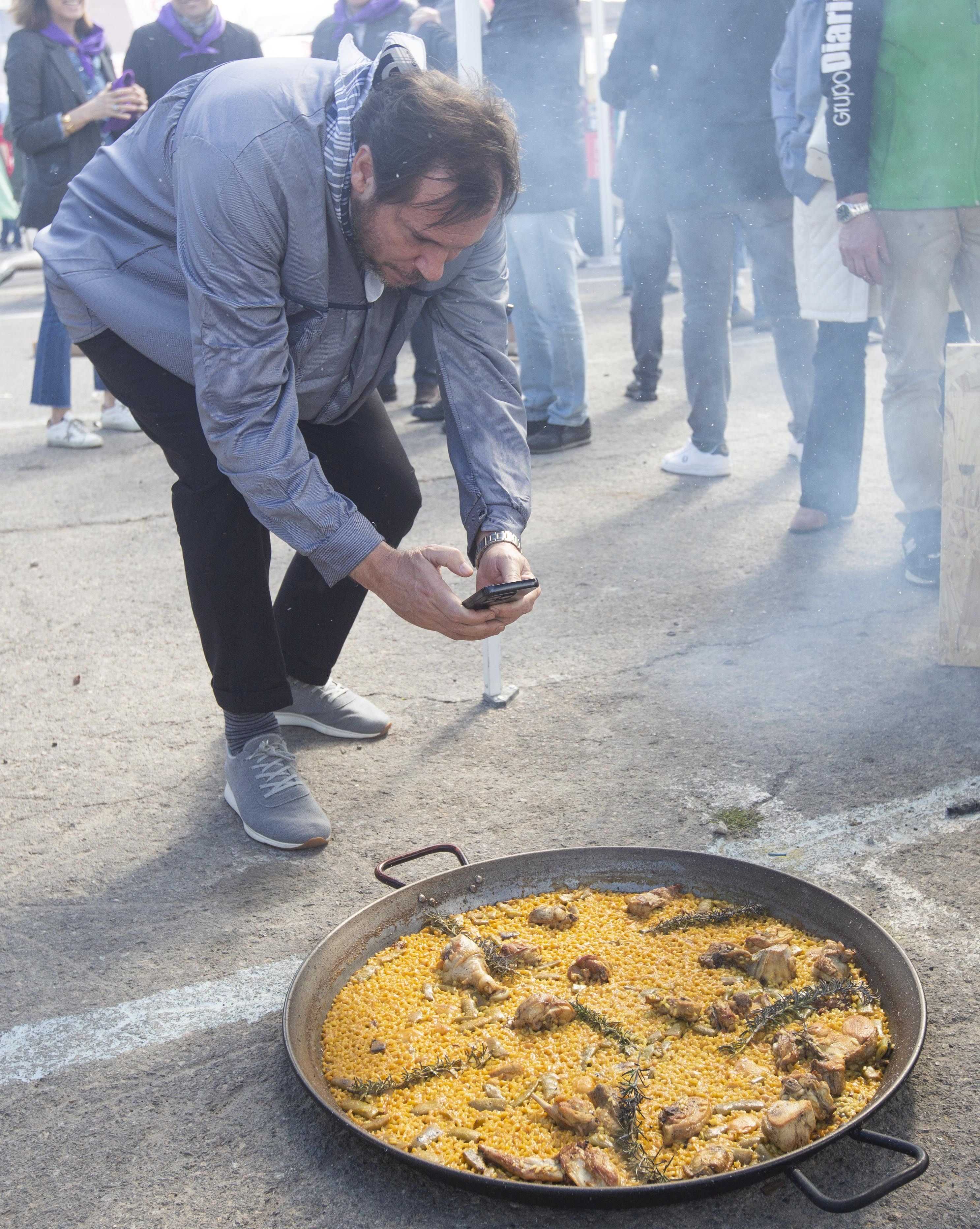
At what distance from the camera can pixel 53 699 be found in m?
3.21

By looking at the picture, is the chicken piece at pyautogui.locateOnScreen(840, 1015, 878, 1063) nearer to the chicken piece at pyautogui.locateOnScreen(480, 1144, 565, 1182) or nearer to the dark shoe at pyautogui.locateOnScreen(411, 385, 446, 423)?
the chicken piece at pyautogui.locateOnScreen(480, 1144, 565, 1182)

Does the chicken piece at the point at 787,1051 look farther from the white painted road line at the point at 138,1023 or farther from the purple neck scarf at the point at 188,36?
the purple neck scarf at the point at 188,36

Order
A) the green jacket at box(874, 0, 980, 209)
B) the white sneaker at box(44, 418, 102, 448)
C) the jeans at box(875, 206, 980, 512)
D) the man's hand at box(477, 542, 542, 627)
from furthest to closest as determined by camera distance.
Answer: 1. the white sneaker at box(44, 418, 102, 448)
2. the jeans at box(875, 206, 980, 512)
3. the green jacket at box(874, 0, 980, 209)
4. the man's hand at box(477, 542, 542, 627)

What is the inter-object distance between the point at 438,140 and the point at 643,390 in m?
4.45

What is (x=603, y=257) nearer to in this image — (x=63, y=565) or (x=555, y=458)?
(x=555, y=458)

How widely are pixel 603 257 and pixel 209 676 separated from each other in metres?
11.2

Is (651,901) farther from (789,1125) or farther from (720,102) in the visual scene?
(720,102)

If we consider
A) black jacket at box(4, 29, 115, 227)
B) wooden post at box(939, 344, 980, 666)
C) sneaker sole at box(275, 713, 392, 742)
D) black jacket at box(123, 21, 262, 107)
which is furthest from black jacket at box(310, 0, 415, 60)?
sneaker sole at box(275, 713, 392, 742)

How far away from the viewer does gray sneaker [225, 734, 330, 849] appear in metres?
2.44

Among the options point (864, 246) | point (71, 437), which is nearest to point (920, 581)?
point (864, 246)

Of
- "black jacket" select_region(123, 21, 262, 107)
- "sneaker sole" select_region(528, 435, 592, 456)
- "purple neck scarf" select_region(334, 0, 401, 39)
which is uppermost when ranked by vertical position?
"purple neck scarf" select_region(334, 0, 401, 39)

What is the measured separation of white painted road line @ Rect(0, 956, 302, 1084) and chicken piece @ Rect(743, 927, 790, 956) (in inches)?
31.0

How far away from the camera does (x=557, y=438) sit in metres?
5.39

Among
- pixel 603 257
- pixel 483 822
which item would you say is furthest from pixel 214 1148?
pixel 603 257
